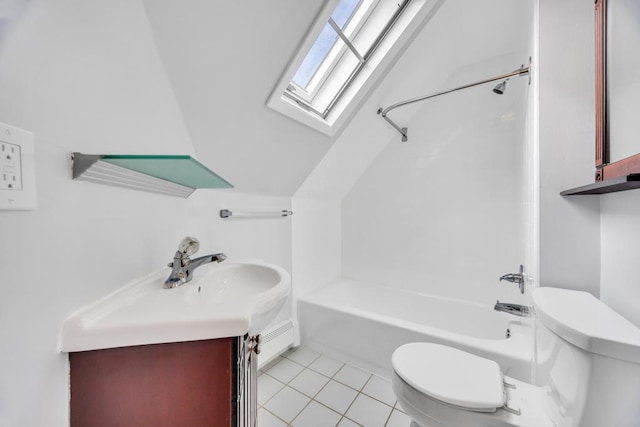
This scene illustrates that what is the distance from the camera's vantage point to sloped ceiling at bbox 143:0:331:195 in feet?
2.77

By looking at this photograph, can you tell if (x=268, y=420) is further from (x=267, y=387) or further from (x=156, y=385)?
(x=156, y=385)

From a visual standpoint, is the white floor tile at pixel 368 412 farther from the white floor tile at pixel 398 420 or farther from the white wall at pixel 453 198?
the white wall at pixel 453 198

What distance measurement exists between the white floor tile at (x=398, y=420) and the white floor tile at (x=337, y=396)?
25 centimetres

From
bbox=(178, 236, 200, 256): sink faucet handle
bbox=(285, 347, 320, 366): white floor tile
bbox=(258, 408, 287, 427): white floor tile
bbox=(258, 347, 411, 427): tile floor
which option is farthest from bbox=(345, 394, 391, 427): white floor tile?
bbox=(178, 236, 200, 256): sink faucet handle

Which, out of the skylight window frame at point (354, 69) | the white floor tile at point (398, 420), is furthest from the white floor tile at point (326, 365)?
the skylight window frame at point (354, 69)

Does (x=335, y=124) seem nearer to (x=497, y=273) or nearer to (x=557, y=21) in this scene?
(x=557, y=21)

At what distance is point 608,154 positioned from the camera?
2.56ft

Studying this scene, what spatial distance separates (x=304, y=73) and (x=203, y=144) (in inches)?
34.9

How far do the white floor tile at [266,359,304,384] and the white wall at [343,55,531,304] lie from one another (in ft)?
3.68

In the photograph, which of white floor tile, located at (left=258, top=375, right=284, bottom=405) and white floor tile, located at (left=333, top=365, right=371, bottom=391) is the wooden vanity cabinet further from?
white floor tile, located at (left=333, top=365, right=371, bottom=391)

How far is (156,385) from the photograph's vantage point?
0.58 m

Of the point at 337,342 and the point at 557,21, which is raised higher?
the point at 557,21

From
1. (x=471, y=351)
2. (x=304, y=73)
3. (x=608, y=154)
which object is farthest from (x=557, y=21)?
(x=471, y=351)

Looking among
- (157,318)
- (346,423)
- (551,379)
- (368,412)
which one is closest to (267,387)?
(346,423)
